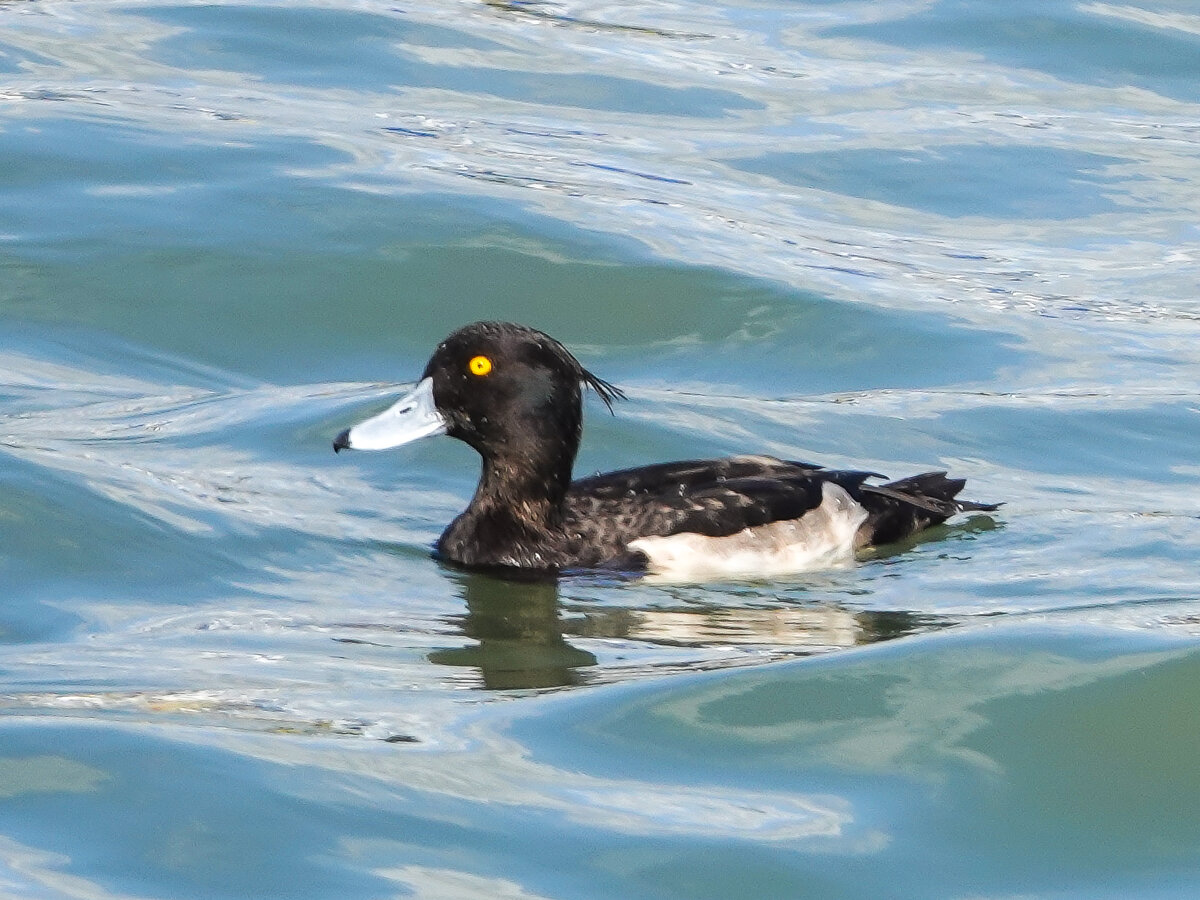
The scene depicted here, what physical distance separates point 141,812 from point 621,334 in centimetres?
781

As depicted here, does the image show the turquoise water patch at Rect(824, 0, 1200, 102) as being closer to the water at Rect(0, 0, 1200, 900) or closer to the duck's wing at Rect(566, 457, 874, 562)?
the water at Rect(0, 0, 1200, 900)

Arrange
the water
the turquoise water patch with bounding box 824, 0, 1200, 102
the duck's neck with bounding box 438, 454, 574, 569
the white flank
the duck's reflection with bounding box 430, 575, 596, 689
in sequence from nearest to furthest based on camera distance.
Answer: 1. the water
2. the duck's reflection with bounding box 430, 575, 596, 689
3. the white flank
4. the duck's neck with bounding box 438, 454, 574, 569
5. the turquoise water patch with bounding box 824, 0, 1200, 102

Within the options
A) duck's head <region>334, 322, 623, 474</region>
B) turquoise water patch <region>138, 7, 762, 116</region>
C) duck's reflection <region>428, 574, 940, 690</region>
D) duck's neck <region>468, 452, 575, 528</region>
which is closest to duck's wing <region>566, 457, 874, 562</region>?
duck's neck <region>468, 452, 575, 528</region>

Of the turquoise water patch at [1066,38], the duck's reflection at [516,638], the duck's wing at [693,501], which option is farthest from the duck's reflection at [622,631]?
the turquoise water patch at [1066,38]

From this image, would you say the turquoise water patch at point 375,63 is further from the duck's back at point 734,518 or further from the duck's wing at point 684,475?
the duck's back at point 734,518

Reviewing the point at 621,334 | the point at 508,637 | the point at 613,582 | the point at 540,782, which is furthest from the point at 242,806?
the point at 621,334

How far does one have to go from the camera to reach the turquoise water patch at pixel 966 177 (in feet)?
53.7

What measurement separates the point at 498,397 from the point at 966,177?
809cm

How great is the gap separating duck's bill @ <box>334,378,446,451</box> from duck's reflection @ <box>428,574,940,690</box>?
2.32 feet

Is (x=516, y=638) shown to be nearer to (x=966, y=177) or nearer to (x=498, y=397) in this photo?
(x=498, y=397)

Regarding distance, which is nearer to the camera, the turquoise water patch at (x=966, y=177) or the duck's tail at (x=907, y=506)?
the duck's tail at (x=907, y=506)

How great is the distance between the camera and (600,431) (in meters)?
11.6

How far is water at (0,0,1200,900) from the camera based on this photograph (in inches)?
241

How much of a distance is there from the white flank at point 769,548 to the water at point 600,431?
206 mm
